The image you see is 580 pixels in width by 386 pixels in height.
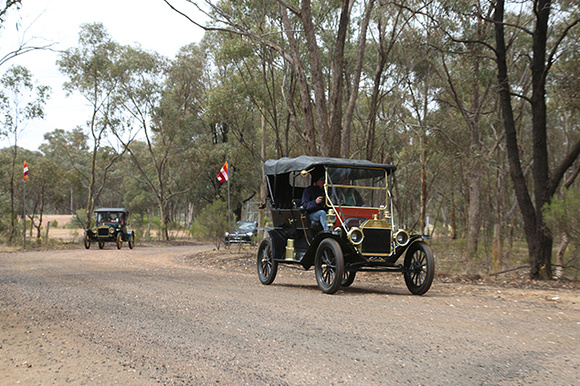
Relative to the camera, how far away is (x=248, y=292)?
9.39m

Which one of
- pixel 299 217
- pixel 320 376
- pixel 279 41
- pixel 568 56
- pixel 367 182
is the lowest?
pixel 320 376

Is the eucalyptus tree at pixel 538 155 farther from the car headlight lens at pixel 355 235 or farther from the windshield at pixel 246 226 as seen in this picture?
the windshield at pixel 246 226

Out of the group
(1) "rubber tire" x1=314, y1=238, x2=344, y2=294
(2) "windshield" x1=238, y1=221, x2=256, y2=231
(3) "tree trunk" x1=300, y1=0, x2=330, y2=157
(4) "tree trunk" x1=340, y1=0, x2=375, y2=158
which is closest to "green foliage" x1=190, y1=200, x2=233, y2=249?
(2) "windshield" x1=238, y1=221, x2=256, y2=231

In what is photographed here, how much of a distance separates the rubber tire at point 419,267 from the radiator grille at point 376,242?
1.80 ft

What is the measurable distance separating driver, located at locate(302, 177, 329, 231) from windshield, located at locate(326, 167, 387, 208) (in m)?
0.24

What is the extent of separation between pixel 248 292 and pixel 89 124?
99.6 ft

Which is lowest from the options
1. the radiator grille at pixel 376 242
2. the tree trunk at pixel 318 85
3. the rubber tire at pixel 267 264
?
the rubber tire at pixel 267 264

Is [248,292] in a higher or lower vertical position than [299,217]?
lower

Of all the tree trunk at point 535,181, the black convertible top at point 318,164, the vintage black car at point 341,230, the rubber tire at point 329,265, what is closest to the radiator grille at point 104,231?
the vintage black car at point 341,230

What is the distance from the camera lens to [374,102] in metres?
20.3

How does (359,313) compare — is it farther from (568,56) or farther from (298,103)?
(298,103)

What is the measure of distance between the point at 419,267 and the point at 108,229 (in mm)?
21503

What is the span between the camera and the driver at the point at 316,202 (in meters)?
9.73

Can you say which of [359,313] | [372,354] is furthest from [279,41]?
[372,354]
